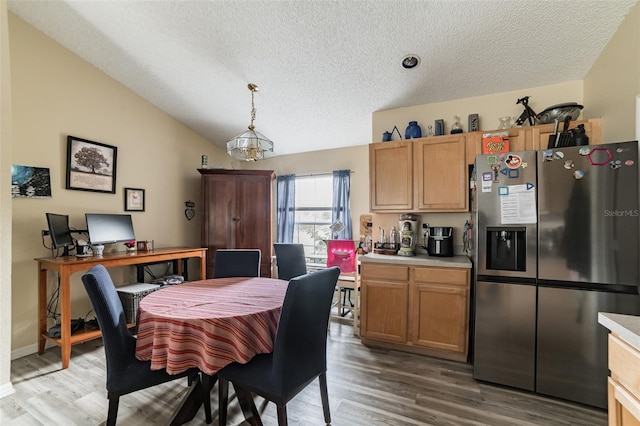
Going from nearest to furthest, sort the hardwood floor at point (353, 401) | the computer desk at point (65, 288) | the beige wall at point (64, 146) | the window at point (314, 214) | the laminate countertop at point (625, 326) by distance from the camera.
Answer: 1. the laminate countertop at point (625, 326)
2. the hardwood floor at point (353, 401)
3. the computer desk at point (65, 288)
4. the beige wall at point (64, 146)
5. the window at point (314, 214)

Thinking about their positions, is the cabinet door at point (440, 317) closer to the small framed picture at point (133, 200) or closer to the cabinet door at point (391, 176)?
the cabinet door at point (391, 176)

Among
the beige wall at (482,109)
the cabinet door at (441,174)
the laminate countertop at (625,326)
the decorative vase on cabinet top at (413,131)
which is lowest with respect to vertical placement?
the laminate countertop at (625,326)

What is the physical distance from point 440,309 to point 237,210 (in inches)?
126

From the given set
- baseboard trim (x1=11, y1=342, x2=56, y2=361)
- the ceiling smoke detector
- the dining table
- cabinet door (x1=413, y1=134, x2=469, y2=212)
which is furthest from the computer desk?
the ceiling smoke detector

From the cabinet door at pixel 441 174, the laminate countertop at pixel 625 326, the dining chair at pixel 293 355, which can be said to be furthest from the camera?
the cabinet door at pixel 441 174

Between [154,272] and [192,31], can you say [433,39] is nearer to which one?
[192,31]

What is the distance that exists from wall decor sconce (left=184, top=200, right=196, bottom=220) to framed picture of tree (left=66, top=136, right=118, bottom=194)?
42.7 inches

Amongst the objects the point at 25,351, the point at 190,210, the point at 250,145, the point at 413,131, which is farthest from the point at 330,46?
the point at 25,351

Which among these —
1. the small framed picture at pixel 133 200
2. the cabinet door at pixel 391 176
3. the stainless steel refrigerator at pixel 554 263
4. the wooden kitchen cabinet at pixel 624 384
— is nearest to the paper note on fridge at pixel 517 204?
the stainless steel refrigerator at pixel 554 263

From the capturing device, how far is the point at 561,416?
1.82m

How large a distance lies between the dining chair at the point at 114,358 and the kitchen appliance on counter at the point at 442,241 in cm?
246

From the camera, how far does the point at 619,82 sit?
80.3 inches

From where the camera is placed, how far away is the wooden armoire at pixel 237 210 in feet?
14.3

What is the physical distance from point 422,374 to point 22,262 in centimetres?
391
